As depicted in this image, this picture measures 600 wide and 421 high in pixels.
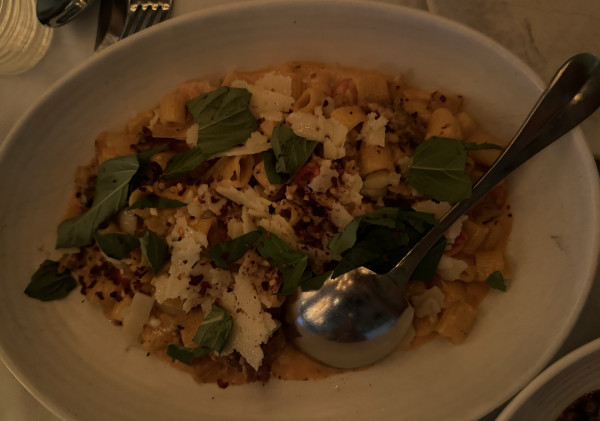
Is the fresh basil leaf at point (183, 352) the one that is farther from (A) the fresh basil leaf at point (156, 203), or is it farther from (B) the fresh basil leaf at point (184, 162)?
(B) the fresh basil leaf at point (184, 162)

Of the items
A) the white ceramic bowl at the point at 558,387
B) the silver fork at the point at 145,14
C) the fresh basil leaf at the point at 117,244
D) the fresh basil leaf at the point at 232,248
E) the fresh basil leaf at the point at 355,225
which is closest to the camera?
the white ceramic bowl at the point at 558,387

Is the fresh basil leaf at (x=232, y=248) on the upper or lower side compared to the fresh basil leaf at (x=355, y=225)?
lower

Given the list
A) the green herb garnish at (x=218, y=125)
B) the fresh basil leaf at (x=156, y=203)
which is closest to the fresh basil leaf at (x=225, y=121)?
the green herb garnish at (x=218, y=125)

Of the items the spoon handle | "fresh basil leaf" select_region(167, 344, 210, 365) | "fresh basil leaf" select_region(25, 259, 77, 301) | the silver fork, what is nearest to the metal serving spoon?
the spoon handle

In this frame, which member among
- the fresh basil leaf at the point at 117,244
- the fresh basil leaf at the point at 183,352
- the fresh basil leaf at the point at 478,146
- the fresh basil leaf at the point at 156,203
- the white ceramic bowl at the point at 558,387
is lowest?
the fresh basil leaf at the point at 183,352

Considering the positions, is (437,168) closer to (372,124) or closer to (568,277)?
(372,124)

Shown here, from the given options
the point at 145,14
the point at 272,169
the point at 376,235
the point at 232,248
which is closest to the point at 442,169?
the point at 376,235

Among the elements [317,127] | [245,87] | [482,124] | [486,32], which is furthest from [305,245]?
[486,32]
